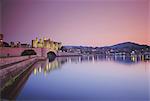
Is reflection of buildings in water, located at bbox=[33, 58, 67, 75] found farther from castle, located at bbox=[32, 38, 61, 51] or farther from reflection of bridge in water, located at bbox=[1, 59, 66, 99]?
castle, located at bbox=[32, 38, 61, 51]

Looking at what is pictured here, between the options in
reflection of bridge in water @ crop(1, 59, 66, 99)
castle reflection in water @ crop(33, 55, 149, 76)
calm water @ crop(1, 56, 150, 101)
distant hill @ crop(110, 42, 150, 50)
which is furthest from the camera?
castle reflection in water @ crop(33, 55, 149, 76)

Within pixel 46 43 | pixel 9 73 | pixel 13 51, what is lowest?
pixel 9 73

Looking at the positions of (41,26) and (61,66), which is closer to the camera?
(41,26)

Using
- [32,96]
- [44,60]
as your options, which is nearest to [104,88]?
[32,96]

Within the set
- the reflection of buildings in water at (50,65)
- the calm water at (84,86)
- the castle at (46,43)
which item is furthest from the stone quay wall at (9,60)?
the castle at (46,43)

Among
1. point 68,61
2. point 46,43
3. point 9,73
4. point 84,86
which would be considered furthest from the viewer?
point 68,61

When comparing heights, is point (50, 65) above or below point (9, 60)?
below

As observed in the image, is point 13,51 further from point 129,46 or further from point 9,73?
point 129,46

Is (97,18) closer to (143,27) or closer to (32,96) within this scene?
(143,27)

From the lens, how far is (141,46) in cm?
689

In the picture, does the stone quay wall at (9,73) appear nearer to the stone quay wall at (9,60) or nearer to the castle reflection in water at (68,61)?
the stone quay wall at (9,60)

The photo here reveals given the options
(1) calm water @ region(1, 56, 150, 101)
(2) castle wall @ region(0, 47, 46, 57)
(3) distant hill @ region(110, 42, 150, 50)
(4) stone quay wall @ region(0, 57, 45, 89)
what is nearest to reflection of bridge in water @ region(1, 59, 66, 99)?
(1) calm water @ region(1, 56, 150, 101)

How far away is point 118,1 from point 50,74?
252 cm

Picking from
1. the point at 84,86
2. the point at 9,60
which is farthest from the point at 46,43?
the point at 84,86
